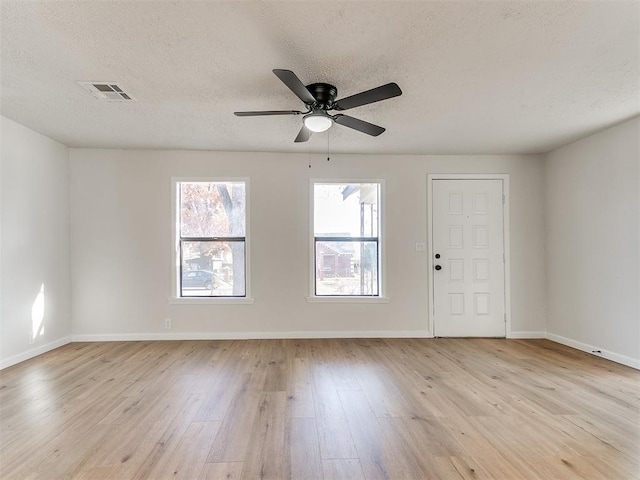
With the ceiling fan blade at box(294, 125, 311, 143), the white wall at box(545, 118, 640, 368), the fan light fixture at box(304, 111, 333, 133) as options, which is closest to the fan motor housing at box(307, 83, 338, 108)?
the fan light fixture at box(304, 111, 333, 133)

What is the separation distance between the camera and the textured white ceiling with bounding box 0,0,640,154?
177 centimetres

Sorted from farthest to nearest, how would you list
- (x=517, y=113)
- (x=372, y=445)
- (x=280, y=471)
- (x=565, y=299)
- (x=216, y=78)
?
(x=565, y=299) < (x=517, y=113) < (x=216, y=78) < (x=372, y=445) < (x=280, y=471)

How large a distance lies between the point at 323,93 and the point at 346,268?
2623 mm

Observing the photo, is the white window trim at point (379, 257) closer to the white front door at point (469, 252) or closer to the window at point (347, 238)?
the window at point (347, 238)

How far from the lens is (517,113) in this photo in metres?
3.12

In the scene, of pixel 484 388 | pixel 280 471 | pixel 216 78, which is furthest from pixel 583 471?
pixel 216 78

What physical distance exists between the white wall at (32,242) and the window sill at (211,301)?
4.56ft

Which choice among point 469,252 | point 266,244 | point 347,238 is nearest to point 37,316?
point 266,244

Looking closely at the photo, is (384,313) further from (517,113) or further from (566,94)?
(566,94)

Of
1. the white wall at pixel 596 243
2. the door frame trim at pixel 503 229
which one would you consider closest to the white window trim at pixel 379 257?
the door frame trim at pixel 503 229

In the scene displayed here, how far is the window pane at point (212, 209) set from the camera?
14.4 feet

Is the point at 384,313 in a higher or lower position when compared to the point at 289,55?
lower

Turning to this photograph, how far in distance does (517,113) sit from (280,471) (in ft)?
11.9

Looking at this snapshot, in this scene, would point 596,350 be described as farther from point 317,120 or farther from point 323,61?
point 323,61
